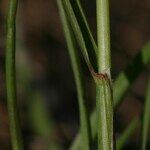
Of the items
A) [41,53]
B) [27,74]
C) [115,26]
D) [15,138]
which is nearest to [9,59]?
[15,138]

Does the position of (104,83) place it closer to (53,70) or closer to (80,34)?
(80,34)

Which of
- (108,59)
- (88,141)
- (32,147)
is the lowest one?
(32,147)

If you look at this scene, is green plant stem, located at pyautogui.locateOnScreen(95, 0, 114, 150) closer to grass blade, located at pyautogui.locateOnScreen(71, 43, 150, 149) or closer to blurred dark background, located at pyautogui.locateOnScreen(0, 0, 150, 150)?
grass blade, located at pyautogui.locateOnScreen(71, 43, 150, 149)

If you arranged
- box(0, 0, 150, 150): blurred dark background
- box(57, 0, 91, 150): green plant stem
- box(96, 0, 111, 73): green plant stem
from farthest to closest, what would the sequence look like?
box(0, 0, 150, 150): blurred dark background, box(57, 0, 91, 150): green plant stem, box(96, 0, 111, 73): green plant stem

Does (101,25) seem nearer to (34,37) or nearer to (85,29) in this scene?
(85,29)

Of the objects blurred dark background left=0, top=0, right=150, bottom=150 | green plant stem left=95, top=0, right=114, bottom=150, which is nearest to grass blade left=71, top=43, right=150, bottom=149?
green plant stem left=95, top=0, right=114, bottom=150

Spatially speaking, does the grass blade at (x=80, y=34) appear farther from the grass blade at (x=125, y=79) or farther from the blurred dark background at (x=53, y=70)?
the blurred dark background at (x=53, y=70)
